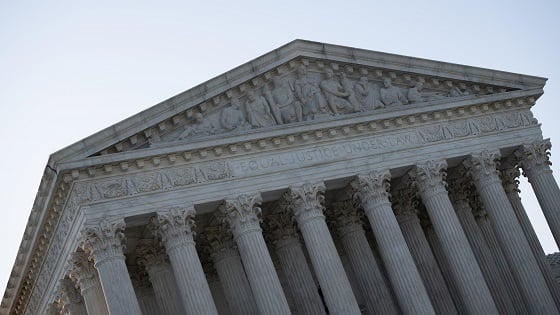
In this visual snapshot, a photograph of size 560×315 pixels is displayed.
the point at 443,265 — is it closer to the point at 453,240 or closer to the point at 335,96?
the point at 453,240

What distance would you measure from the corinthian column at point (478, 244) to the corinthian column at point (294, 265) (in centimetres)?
844

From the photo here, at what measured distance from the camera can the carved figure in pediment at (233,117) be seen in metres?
34.9

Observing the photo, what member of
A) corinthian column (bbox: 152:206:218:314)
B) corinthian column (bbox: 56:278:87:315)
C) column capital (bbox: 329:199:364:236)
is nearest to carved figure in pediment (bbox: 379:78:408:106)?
column capital (bbox: 329:199:364:236)

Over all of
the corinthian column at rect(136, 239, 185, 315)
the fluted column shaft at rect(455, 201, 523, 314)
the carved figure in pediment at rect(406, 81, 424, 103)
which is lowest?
the fluted column shaft at rect(455, 201, 523, 314)

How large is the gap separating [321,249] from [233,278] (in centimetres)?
426

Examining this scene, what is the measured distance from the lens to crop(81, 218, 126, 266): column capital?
A: 3088 centimetres

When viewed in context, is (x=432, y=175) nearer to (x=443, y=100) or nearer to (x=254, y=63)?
(x=443, y=100)

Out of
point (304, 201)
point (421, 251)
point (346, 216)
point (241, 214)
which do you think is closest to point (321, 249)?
point (304, 201)

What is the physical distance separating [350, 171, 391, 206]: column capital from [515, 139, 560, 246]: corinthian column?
26.0 feet

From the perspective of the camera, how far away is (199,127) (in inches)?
1357

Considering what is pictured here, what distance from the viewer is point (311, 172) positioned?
3544 cm

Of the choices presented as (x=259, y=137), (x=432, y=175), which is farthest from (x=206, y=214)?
(x=432, y=175)

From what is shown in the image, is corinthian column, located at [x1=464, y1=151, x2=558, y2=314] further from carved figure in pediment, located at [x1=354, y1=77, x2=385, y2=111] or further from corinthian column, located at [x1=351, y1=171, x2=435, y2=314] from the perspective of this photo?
carved figure in pediment, located at [x1=354, y1=77, x2=385, y2=111]

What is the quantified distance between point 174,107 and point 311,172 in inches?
241
